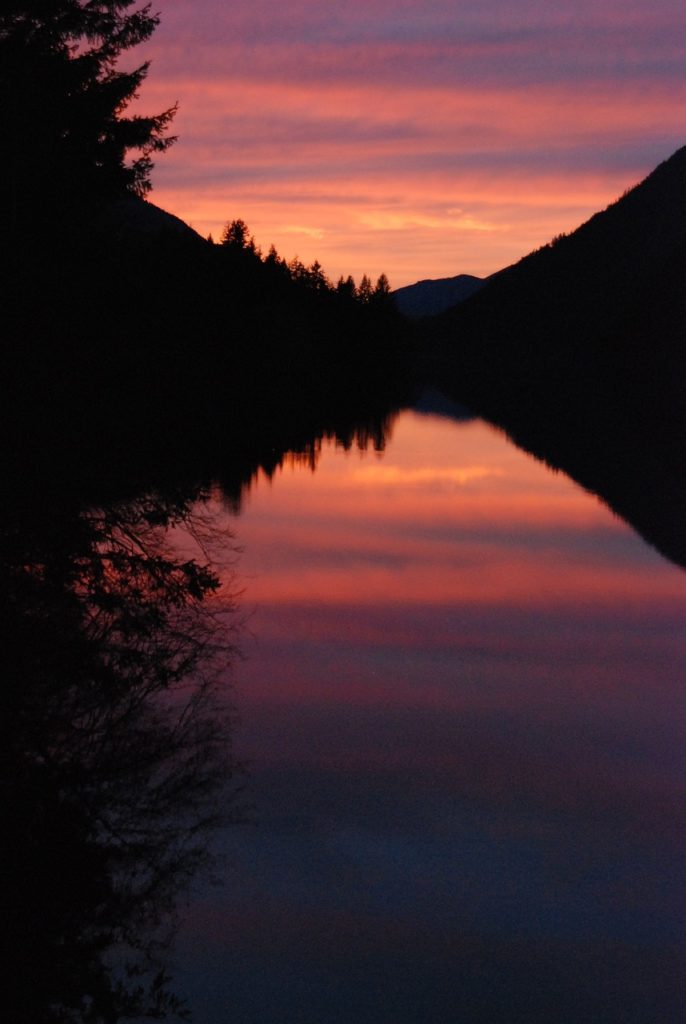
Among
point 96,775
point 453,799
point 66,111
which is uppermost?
point 66,111

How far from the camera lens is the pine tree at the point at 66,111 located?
18797mm

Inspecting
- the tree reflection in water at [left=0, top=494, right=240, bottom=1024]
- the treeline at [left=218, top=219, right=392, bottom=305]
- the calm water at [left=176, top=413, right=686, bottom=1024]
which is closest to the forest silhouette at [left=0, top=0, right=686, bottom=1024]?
the tree reflection in water at [left=0, top=494, right=240, bottom=1024]

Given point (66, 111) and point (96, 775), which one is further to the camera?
point (66, 111)

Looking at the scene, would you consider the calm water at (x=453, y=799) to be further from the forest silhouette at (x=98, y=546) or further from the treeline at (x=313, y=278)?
the treeline at (x=313, y=278)

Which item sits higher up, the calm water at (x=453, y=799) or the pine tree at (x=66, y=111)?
the pine tree at (x=66, y=111)

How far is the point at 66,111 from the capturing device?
826 inches

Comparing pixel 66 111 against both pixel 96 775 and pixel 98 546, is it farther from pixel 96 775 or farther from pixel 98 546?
pixel 96 775

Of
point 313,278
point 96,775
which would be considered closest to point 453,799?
point 96,775

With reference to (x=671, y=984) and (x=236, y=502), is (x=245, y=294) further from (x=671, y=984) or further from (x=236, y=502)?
(x=671, y=984)

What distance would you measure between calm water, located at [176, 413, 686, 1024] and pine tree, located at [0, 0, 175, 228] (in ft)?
20.5

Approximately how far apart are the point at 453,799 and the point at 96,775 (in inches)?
104

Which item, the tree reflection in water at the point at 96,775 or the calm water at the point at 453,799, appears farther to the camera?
the tree reflection in water at the point at 96,775

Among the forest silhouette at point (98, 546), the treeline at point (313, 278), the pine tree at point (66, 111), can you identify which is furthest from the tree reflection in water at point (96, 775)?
the treeline at point (313, 278)

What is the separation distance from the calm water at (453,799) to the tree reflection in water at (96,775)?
13.1 inches
